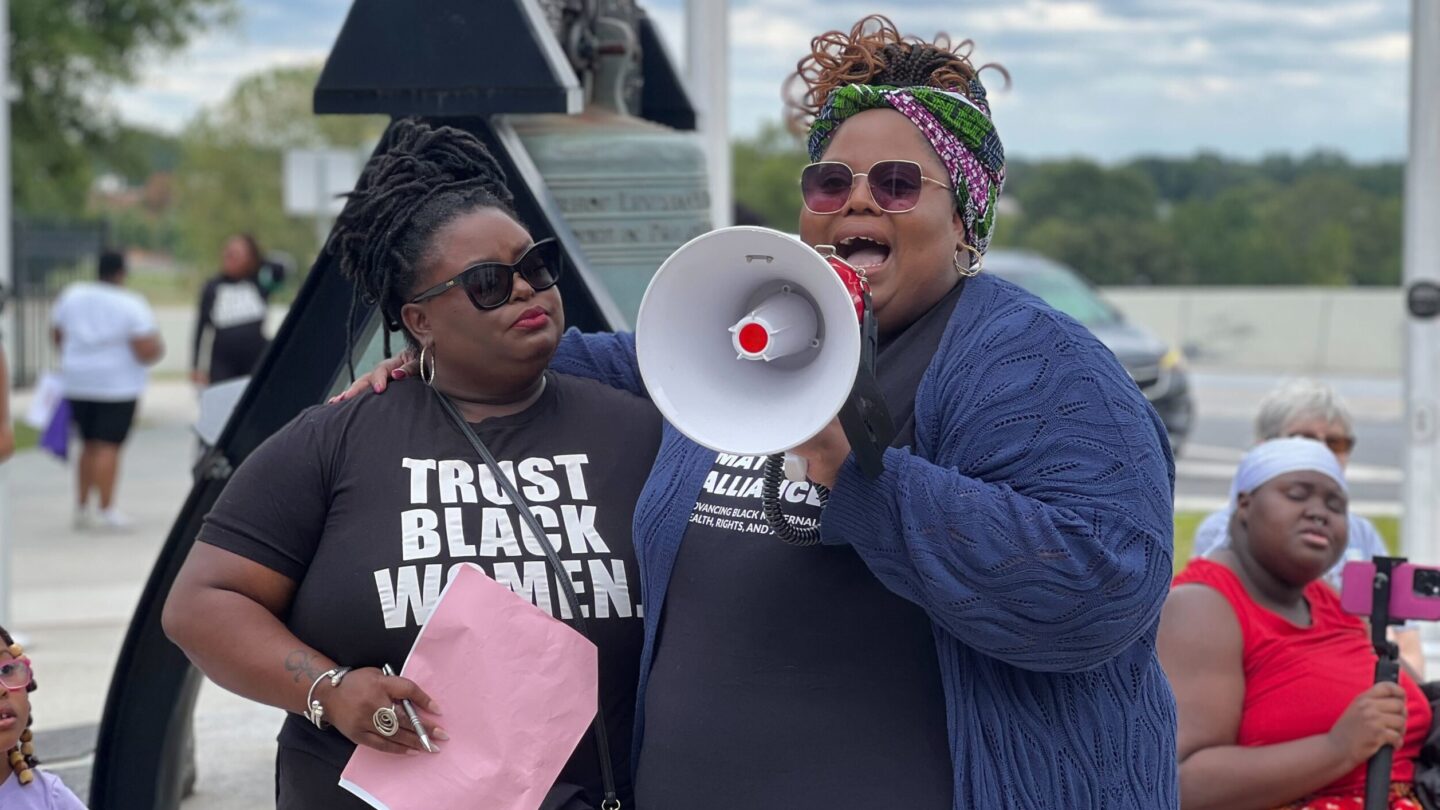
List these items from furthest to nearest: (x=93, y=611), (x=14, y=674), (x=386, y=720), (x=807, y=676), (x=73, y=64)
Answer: (x=73, y=64)
(x=93, y=611)
(x=14, y=674)
(x=386, y=720)
(x=807, y=676)

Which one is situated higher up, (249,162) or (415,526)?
(249,162)

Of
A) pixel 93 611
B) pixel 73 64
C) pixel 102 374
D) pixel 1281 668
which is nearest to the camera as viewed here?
pixel 1281 668

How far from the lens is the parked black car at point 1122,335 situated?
44.7 feet

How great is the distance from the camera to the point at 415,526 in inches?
96.7

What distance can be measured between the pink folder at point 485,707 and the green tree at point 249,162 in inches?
1435

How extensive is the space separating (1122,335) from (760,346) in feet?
41.7

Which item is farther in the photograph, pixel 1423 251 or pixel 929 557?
pixel 1423 251

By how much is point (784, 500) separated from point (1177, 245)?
26.7 meters

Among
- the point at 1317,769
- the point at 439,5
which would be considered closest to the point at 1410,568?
the point at 1317,769

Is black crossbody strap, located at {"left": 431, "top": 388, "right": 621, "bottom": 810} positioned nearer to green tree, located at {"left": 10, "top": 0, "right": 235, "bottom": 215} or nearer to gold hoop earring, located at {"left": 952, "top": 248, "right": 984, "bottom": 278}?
gold hoop earring, located at {"left": 952, "top": 248, "right": 984, "bottom": 278}

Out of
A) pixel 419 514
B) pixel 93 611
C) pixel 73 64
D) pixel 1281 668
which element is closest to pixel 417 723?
pixel 419 514

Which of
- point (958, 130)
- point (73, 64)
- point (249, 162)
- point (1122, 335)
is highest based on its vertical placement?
point (249, 162)

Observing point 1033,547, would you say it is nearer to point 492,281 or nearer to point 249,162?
point 492,281

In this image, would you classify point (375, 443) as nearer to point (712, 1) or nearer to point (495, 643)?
point (495, 643)
